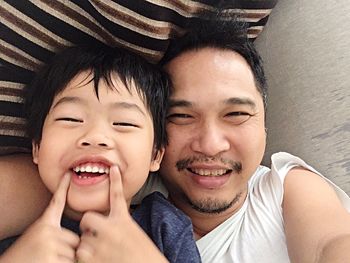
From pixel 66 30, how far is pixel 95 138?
24cm

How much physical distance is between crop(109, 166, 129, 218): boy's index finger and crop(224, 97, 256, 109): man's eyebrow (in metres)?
0.26

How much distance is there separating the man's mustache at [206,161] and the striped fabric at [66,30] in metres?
0.20

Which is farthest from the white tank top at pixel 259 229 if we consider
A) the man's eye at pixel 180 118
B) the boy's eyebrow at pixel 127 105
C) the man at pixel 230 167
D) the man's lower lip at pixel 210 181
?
the boy's eyebrow at pixel 127 105

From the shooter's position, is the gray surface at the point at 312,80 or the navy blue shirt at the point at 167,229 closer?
the navy blue shirt at the point at 167,229

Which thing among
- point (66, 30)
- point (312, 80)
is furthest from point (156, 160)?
point (312, 80)

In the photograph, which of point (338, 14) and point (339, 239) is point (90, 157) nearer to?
point (339, 239)

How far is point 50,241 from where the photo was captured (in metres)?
0.96

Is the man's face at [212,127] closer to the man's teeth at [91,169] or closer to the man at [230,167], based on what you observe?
the man at [230,167]

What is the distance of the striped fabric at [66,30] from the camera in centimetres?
104

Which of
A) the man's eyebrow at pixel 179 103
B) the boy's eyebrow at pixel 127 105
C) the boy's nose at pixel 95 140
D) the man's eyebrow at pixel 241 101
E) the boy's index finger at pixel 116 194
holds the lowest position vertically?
the boy's index finger at pixel 116 194

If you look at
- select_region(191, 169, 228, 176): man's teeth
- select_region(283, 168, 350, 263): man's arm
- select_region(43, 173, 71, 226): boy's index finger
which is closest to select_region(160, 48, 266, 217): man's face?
select_region(191, 169, 228, 176): man's teeth

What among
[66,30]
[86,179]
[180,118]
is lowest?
[86,179]

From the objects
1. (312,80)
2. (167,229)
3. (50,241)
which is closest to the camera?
(50,241)

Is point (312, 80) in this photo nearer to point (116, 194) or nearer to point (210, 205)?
point (210, 205)
